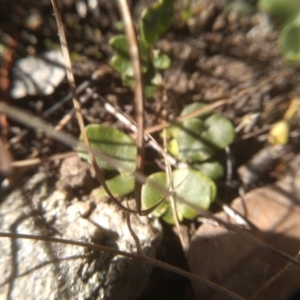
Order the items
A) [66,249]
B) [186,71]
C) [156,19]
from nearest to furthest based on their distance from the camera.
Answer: [66,249] < [156,19] < [186,71]

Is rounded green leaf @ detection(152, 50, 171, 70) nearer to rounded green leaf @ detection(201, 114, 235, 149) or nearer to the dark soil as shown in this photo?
the dark soil

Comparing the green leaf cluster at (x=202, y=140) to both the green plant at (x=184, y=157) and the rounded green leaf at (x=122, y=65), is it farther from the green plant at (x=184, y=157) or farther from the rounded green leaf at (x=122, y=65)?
the rounded green leaf at (x=122, y=65)

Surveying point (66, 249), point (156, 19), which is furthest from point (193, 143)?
point (66, 249)

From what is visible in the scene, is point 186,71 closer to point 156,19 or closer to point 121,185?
point 156,19

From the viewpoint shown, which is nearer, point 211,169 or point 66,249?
point 66,249

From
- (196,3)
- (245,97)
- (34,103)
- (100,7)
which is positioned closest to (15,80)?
(34,103)

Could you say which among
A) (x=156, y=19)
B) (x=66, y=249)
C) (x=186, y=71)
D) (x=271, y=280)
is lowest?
(x=271, y=280)

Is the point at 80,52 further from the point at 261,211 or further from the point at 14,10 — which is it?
the point at 261,211
